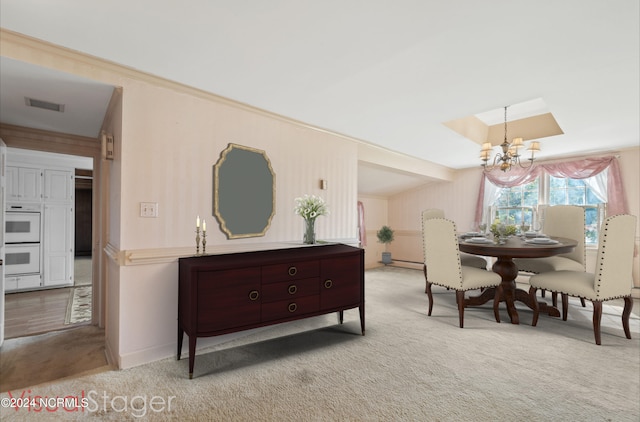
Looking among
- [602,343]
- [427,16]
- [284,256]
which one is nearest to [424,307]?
[602,343]

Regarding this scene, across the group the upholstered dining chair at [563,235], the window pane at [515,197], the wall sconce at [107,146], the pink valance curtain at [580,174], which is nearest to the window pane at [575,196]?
the pink valance curtain at [580,174]

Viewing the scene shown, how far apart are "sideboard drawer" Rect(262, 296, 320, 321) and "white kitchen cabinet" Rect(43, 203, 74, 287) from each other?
17.4 ft

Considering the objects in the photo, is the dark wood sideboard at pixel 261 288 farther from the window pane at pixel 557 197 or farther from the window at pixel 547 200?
the window pane at pixel 557 197

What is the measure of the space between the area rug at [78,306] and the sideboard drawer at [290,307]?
2821mm

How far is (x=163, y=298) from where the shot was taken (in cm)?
245

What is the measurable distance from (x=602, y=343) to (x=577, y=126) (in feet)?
8.55

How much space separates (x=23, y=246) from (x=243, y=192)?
16.5 ft

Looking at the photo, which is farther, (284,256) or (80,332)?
(80,332)

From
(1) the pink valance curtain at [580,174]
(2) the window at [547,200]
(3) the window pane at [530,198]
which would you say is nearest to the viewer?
(1) the pink valance curtain at [580,174]

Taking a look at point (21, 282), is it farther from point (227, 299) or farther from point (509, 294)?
point (509, 294)

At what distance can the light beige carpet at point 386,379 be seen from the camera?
1.78 metres

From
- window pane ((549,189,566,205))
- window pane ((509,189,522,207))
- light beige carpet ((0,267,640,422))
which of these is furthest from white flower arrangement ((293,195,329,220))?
window pane ((549,189,566,205))

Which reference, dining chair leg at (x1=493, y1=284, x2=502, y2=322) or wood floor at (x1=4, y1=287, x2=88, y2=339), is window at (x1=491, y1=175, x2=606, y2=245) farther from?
wood floor at (x1=4, y1=287, x2=88, y2=339)

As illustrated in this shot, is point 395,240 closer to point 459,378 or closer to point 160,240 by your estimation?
point 459,378
